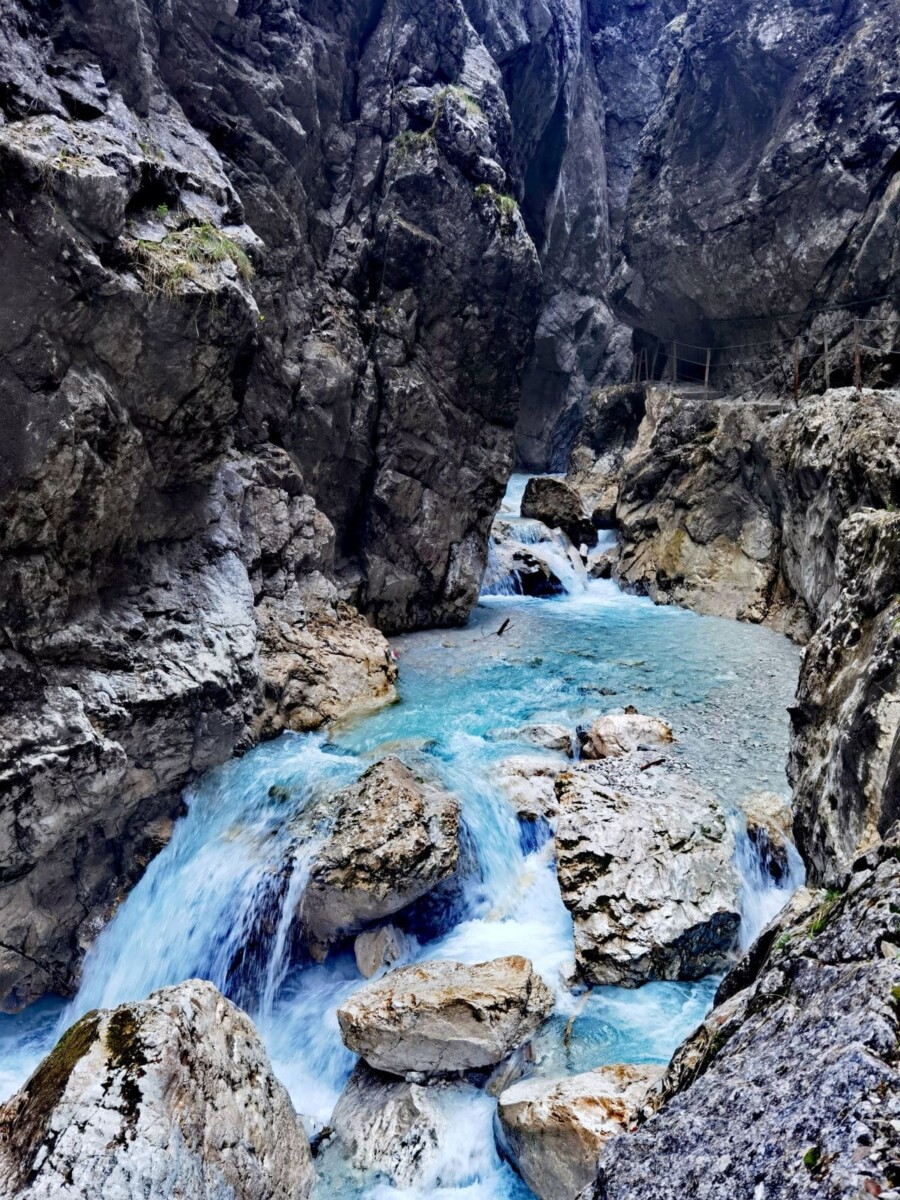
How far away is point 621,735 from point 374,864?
4.80 metres

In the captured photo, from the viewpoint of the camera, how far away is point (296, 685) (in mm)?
12461

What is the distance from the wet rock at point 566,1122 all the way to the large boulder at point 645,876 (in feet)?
5.47

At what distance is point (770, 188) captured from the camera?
2384 cm

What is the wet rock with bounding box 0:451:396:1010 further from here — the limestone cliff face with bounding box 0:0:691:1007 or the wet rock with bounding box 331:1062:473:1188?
the wet rock with bounding box 331:1062:473:1188

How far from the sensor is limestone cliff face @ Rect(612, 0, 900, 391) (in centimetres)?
2136

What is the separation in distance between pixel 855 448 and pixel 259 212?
13901 mm

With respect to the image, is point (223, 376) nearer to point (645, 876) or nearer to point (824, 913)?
point (645, 876)

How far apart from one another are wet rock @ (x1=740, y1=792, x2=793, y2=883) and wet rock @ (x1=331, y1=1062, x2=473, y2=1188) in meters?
4.50

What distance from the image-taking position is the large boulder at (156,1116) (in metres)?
4.11

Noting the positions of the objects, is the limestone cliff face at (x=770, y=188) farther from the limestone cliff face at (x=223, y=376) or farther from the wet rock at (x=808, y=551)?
the limestone cliff face at (x=223, y=376)

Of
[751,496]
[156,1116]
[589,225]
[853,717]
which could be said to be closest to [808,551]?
[751,496]

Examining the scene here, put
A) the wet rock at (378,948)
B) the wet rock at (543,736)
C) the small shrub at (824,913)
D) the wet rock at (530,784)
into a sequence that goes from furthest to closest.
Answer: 1. the wet rock at (543,736)
2. the wet rock at (530,784)
3. the wet rock at (378,948)
4. the small shrub at (824,913)

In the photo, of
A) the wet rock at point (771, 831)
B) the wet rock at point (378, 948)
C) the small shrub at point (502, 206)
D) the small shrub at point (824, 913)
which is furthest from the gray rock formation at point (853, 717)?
the small shrub at point (502, 206)

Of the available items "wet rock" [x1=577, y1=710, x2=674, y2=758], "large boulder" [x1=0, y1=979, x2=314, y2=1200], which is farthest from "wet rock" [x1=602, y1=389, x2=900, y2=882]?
"large boulder" [x1=0, y1=979, x2=314, y2=1200]
